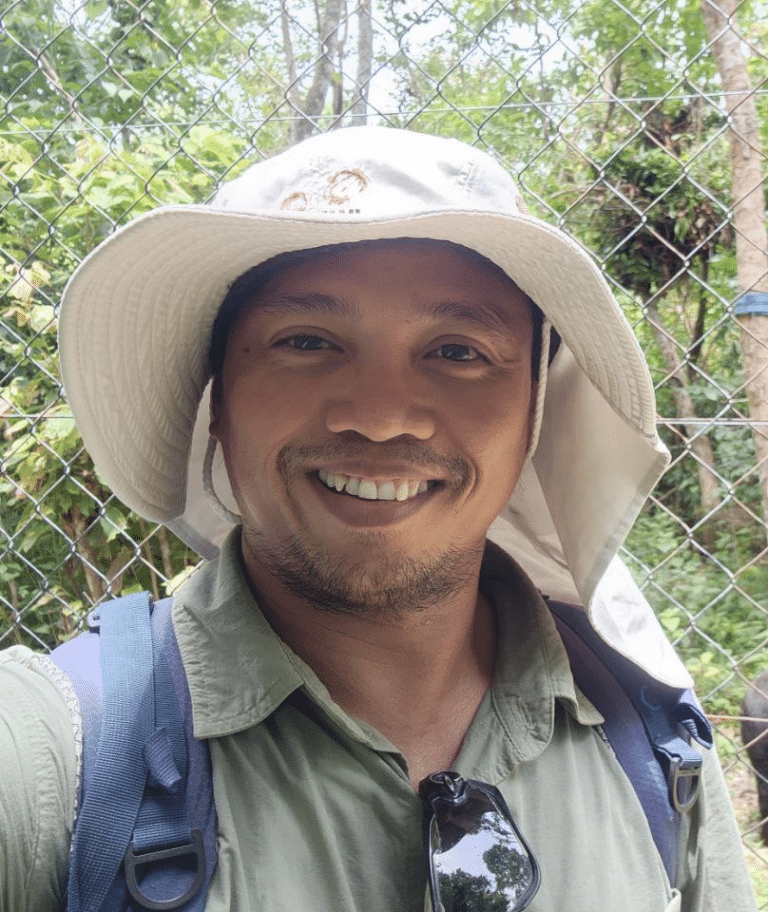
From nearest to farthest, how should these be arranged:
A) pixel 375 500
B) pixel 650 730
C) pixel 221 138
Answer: pixel 375 500 < pixel 650 730 < pixel 221 138

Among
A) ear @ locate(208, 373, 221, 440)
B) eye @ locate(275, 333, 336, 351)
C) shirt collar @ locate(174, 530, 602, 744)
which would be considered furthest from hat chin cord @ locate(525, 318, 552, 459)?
ear @ locate(208, 373, 221, 440)

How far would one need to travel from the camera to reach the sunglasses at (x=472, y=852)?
99 cm

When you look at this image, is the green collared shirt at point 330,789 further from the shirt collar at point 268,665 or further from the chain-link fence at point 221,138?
the chain-link fence at point 221,138

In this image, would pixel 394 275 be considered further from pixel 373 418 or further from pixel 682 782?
pixel 682 782

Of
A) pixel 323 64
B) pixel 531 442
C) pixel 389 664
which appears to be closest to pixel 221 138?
pixel 323 64

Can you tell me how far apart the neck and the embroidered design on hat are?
1.54 ft

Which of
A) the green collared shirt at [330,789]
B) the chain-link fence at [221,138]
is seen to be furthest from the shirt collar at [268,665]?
the chain-link fence at [221,138]

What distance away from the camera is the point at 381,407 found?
43.5 inches

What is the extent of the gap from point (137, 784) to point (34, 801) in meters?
0.09

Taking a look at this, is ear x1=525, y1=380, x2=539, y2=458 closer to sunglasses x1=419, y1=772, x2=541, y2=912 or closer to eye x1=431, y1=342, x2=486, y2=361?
eye x1=431, y1=342, x2=486, y2=361

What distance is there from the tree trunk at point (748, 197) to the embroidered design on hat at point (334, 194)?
116 cm

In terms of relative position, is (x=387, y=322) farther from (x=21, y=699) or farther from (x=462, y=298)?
(x=21, y=699)

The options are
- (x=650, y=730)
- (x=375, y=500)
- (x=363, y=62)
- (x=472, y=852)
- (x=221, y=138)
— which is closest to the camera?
(x=472, y=852)

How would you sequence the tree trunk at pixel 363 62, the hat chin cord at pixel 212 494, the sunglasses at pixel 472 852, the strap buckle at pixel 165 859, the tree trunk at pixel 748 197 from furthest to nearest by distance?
the tree trunk at pixel 748 197
the tree trunk at pixel 363 62
the hat chin cord at pixel 212 494
the sunglasses at pixel 472 852
the strap buckle at pixel 165 859
